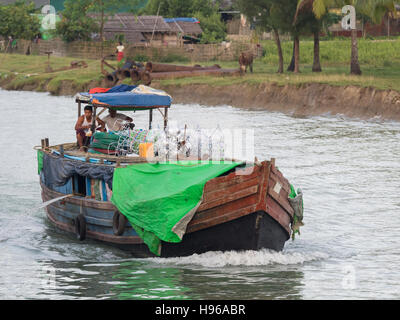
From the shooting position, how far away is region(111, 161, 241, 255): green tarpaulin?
13859 mm

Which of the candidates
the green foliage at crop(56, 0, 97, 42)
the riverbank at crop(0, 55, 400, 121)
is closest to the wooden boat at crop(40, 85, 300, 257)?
the riverbank at crop(0, 55, 400, 121)

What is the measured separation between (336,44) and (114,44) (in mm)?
15098

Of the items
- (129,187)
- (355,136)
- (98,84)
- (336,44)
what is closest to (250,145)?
(355,136)

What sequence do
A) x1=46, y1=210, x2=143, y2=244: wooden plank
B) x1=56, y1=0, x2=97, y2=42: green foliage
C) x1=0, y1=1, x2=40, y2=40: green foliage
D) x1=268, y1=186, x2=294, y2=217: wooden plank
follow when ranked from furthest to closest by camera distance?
x1=0, y1=1, x2=40, y2=40: green foliage → x1=56, y1=0, x2=97, y2=42: green foliage → x1=46, y1=210, x2=143, y2=244: wooden plank → x1=268, y1=186, x2=294, y2=217: wooden plank

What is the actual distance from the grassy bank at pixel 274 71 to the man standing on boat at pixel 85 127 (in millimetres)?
19254

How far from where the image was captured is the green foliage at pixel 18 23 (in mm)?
67625

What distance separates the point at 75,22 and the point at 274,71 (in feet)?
63.2

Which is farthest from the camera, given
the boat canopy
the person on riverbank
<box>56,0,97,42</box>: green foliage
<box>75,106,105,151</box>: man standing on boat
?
<box>56,0,97,42</box>: green foliage

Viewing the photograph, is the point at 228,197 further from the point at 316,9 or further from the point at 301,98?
the point at 301,98

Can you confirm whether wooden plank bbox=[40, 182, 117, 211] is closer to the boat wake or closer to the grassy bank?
the boat wake

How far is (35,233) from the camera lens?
58.4ft

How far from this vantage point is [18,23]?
2677 inches

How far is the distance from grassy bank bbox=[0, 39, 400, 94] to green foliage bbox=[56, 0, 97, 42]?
231cm
